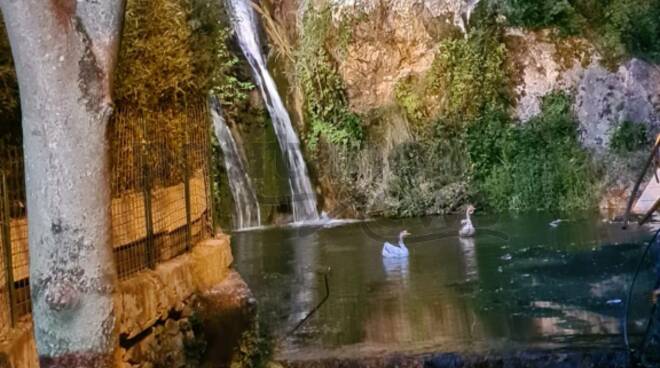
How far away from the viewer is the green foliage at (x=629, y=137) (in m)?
18.5

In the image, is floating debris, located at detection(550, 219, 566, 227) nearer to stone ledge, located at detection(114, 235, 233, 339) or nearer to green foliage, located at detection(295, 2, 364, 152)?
green foliage, located at detection(295, 2, 364, 152)

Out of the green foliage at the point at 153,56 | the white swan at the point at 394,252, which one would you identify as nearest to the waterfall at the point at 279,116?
the white swan at the point at 394,252

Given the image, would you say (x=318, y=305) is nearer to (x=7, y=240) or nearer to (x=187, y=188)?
(x=187, y=188)

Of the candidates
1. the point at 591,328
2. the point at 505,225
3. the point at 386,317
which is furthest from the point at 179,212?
the point at 505,225

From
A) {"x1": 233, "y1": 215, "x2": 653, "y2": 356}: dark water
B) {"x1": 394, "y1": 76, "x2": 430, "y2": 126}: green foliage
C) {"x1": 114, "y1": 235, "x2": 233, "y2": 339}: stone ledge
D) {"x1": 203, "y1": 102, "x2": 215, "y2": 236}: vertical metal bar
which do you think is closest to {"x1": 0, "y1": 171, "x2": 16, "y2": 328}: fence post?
{"x1": 114, "y1": 235, "x2": 233, "y2": 339}: stone ledge

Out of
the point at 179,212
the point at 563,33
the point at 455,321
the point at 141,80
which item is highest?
the point at 563,33

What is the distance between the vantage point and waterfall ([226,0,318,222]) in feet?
63.0

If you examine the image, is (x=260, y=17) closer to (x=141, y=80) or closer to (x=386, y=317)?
(x=386, y=317)

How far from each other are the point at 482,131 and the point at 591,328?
40.4 ft

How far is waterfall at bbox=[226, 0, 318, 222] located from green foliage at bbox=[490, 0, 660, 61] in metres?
5.79

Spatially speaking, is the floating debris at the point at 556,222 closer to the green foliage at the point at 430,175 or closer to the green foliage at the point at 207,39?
the green foliage at the point at 430,175

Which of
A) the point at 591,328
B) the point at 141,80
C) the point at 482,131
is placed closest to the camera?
the point at 141,80

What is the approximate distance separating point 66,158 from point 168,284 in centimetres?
330

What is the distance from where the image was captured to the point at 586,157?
1892 centimetres
